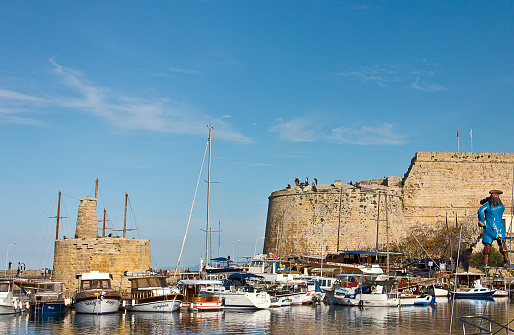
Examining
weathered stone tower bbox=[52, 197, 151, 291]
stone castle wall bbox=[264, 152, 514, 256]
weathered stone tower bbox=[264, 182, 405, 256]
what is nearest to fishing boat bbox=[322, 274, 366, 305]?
weathered stone tower bbox=[264, 182, 405, 256]

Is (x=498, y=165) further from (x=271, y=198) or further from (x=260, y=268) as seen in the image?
(x=260, y=268)


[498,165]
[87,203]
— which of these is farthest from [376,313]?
[498,165]

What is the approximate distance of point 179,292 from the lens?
2456 centimetres

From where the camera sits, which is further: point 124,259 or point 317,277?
point 317,277

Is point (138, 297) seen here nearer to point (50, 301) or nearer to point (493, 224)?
point (50, 301)

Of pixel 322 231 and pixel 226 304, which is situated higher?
pixel 322 231

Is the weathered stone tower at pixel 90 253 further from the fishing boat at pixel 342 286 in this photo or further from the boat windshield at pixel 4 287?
the fishing boat at pixel 342 286

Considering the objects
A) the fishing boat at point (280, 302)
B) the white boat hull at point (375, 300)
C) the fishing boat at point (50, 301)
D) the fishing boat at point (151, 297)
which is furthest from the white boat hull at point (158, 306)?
the white boat hull at point (375, 300)

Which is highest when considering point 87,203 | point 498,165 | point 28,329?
point 498,165

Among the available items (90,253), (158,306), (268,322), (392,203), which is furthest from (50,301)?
(392,203)

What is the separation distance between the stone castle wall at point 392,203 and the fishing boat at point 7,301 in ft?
64.7

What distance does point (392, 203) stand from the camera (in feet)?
132

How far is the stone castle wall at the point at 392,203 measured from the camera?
1544 inches

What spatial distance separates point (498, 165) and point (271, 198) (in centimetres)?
1649
